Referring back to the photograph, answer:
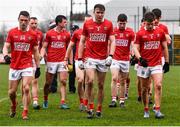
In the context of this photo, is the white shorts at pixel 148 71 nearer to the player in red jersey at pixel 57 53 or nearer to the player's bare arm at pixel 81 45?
the player's bare arm at pixel 81 45

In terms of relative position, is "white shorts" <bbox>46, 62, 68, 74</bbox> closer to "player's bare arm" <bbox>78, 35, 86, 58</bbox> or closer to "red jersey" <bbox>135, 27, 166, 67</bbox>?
"player's bare arm" <bbox>78, 35, 86, 58</bbox>

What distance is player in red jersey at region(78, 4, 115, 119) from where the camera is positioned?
13.6 m

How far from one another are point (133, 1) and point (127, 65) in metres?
59.3

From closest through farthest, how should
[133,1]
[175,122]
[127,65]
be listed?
[175,122] → [127,65] → [133,1]

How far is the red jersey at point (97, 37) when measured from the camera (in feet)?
44.8

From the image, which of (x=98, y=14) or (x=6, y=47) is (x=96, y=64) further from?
(x=6, y=47)

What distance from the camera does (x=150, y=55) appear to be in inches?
546

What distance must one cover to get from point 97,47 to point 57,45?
260 centimetres

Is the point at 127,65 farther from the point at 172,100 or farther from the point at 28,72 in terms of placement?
the point at 28,72

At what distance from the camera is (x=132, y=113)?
48.3 feet

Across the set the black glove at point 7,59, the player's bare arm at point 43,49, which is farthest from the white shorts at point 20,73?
the player's bare arm at point 43,49

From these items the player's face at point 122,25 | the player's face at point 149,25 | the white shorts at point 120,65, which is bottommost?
the white shorts at point 120,65

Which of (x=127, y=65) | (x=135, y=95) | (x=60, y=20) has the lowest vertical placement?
(x=135, y=95)

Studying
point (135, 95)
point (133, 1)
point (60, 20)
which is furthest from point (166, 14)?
point (60, 20)
